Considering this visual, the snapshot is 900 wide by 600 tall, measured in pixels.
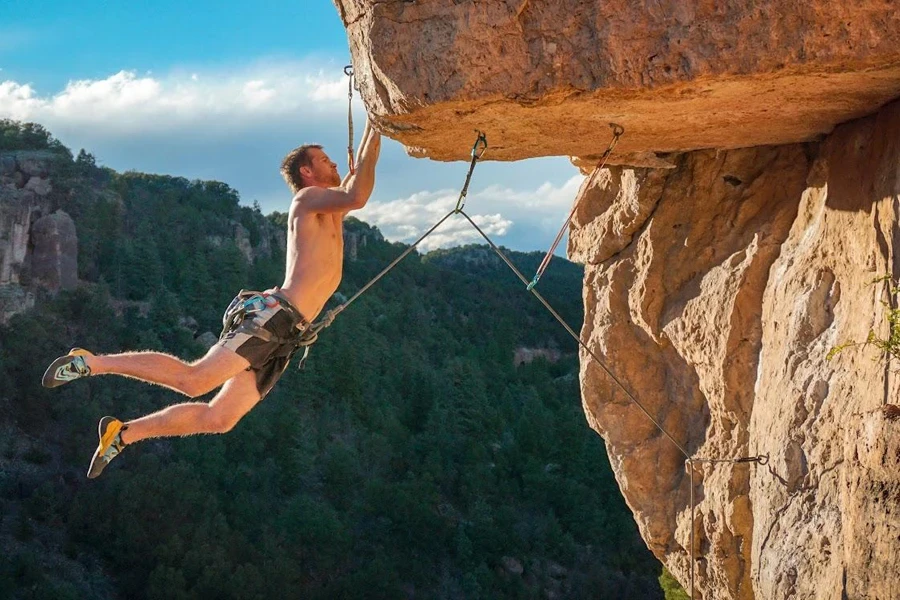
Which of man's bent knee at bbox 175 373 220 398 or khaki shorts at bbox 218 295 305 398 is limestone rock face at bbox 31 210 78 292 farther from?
man's bent knee at bbox 175 373 220 398

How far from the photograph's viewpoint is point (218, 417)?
415 centimetres

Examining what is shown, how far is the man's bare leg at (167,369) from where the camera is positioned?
3.94m

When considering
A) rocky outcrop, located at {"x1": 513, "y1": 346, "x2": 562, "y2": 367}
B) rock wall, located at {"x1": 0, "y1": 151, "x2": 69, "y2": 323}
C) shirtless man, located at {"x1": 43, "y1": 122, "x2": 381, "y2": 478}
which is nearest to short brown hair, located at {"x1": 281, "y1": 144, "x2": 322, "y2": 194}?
shirtless man, located at {"x1": 43, "y1": 122, "x2": 381, "y2": 478}

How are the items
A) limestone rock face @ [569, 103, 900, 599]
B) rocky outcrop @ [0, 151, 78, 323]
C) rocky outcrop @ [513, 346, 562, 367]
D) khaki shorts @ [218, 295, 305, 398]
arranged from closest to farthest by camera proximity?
limestone rock face @ [569, 103, 900, 599]
khaki shorts @ [218, 295, 305, 398]
rocky outcrop @ [0, 151, 78, 323]
rocky outcrop @ [513, 346, 562, 367]

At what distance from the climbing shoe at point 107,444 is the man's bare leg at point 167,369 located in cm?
22

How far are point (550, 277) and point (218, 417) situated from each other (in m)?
37.7

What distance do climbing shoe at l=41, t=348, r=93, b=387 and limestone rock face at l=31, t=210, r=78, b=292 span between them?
29.4 meters

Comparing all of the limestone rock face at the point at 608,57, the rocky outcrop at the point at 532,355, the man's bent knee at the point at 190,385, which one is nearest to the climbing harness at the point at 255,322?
the man's bent knee at the point at 190,385

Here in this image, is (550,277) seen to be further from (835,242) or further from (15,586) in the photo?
(835,242)

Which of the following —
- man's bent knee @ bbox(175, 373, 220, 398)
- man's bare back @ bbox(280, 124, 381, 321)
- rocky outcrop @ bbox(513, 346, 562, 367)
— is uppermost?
man's bare back @ bbox(280, 124, 381, 321)

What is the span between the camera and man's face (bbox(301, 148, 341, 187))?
14.9 ft

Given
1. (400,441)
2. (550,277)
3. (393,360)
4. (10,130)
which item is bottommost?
(400,441)

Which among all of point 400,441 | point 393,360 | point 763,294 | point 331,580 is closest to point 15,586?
point 331,580

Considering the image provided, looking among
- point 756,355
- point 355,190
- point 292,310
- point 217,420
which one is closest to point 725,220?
point 756,355
